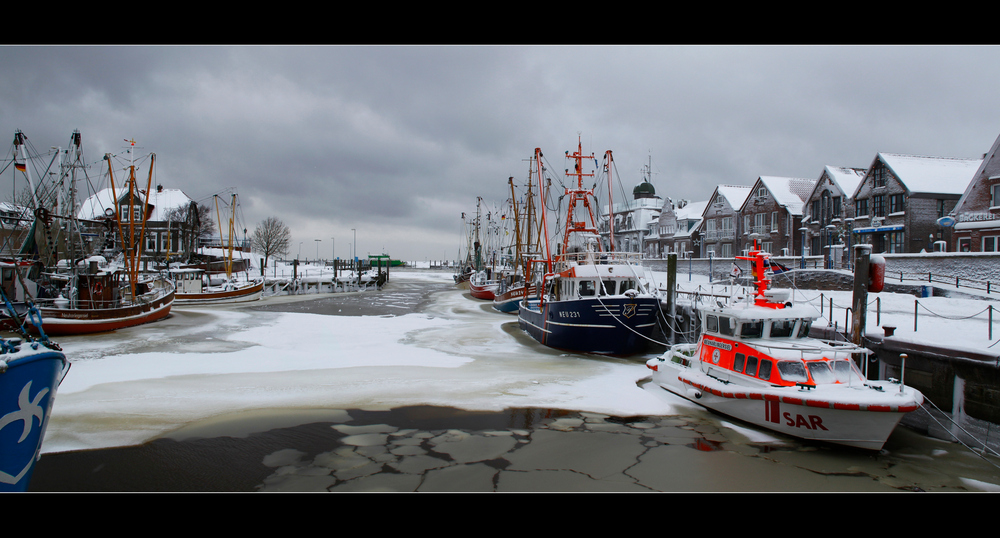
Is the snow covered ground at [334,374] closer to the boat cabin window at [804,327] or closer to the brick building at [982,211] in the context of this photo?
the boat cabin window at [804,327]

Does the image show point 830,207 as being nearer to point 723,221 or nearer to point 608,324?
point 723,221

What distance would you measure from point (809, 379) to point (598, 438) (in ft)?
Answer: 12.2

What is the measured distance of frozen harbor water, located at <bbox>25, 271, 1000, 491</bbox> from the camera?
22.0 ft

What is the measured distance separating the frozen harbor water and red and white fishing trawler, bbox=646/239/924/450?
362mm

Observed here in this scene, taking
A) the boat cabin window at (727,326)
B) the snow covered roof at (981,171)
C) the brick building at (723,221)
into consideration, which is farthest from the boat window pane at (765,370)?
the brick building at (723,221)

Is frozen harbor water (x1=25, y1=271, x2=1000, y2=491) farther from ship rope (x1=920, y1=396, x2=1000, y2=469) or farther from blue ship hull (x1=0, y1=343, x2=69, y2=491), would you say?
blue ship hull (x1=0, y1=343, x2=69, y2=491)

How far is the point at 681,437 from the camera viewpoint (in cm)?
857

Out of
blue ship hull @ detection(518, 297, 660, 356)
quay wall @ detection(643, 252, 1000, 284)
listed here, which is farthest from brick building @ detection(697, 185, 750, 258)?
blue ship hull @ detection(518, 297, 660, 356)

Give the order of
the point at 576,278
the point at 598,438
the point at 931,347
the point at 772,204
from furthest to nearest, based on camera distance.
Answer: the point at 772,204, the point at 576,278, the point at 931,347, the point at 598,438

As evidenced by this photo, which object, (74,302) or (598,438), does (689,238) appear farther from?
(74,302)

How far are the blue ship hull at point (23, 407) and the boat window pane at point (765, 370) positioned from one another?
10.4 m

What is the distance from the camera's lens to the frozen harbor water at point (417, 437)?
22.0 ft

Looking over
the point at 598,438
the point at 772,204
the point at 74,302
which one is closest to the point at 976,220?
the point at 772,204
